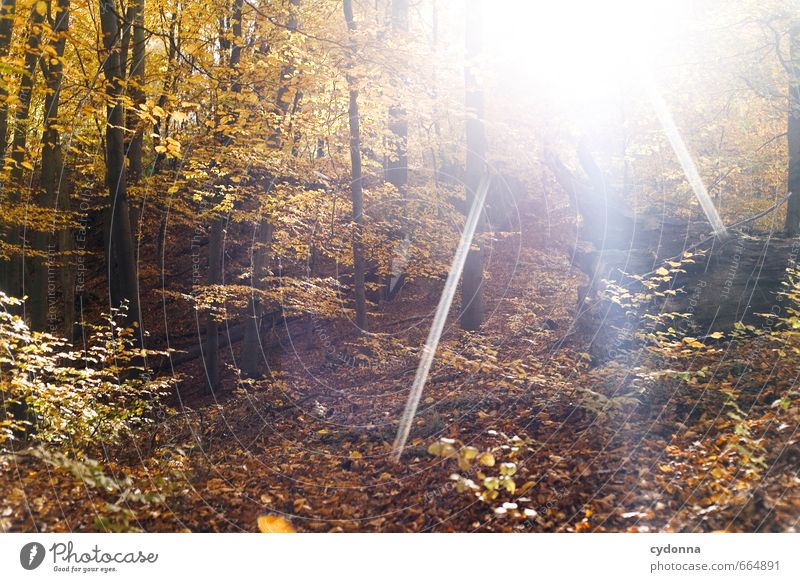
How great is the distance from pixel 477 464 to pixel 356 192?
7.01 meters

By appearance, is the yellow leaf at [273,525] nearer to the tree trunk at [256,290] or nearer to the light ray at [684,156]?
the tree trunk at [256,290]

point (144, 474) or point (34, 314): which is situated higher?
point (34, 314)

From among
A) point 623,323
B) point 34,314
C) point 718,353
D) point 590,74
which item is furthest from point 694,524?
point 34,314

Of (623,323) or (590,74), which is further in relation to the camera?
(590,74)

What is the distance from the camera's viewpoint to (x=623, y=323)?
325 inches

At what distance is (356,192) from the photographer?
1059 centimetres

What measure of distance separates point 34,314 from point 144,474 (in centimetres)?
687

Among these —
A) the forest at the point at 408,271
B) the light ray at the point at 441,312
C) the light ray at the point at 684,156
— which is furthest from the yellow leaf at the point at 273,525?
the light ray at the point at 684,156

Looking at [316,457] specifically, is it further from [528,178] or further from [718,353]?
[528,178]

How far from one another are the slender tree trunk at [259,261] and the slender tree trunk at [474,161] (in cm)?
356

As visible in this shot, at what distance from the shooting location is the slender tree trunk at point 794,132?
8180 millimetres

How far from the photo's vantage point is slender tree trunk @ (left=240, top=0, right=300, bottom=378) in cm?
1003

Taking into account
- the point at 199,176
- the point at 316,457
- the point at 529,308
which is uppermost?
the point at 199,176

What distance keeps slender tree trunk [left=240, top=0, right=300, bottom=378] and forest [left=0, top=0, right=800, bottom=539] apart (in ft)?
0.24
